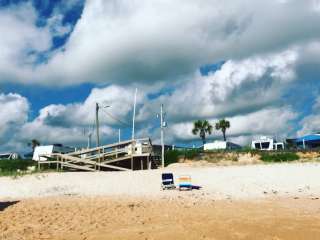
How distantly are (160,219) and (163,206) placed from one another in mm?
2404

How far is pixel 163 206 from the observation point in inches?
564

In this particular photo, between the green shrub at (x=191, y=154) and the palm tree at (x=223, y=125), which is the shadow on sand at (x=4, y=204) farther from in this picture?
the palm tree at (x=223, y=125)

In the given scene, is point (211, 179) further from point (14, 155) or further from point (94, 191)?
point (14, 155)

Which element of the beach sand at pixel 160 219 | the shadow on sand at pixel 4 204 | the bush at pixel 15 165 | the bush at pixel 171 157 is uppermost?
the bush at pixel 171 157

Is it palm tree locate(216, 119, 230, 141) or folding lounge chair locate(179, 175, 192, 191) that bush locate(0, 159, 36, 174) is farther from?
palm tree locate(216, 119, 230, 141)

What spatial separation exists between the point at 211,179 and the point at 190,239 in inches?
437

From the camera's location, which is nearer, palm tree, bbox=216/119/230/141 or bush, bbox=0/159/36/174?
bush, bbox=0/159/36/174

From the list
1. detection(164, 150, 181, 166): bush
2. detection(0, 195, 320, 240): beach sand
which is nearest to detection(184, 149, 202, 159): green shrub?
detection(164, 150, 181, 166): bush

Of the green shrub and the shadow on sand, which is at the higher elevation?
the green shrub

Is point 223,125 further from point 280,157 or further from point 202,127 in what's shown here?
point 280,157

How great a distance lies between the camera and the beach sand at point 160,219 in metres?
9.85

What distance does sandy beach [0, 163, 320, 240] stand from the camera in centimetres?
1023

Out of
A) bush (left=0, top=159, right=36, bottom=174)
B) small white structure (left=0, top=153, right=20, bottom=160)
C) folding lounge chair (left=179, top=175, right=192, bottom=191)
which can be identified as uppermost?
small white structure (left=0, top=153, right=20, bottom=160)


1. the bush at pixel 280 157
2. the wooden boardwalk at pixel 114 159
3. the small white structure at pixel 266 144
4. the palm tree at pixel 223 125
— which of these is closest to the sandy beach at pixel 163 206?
the wooden boardwalk at pixel 114 159
